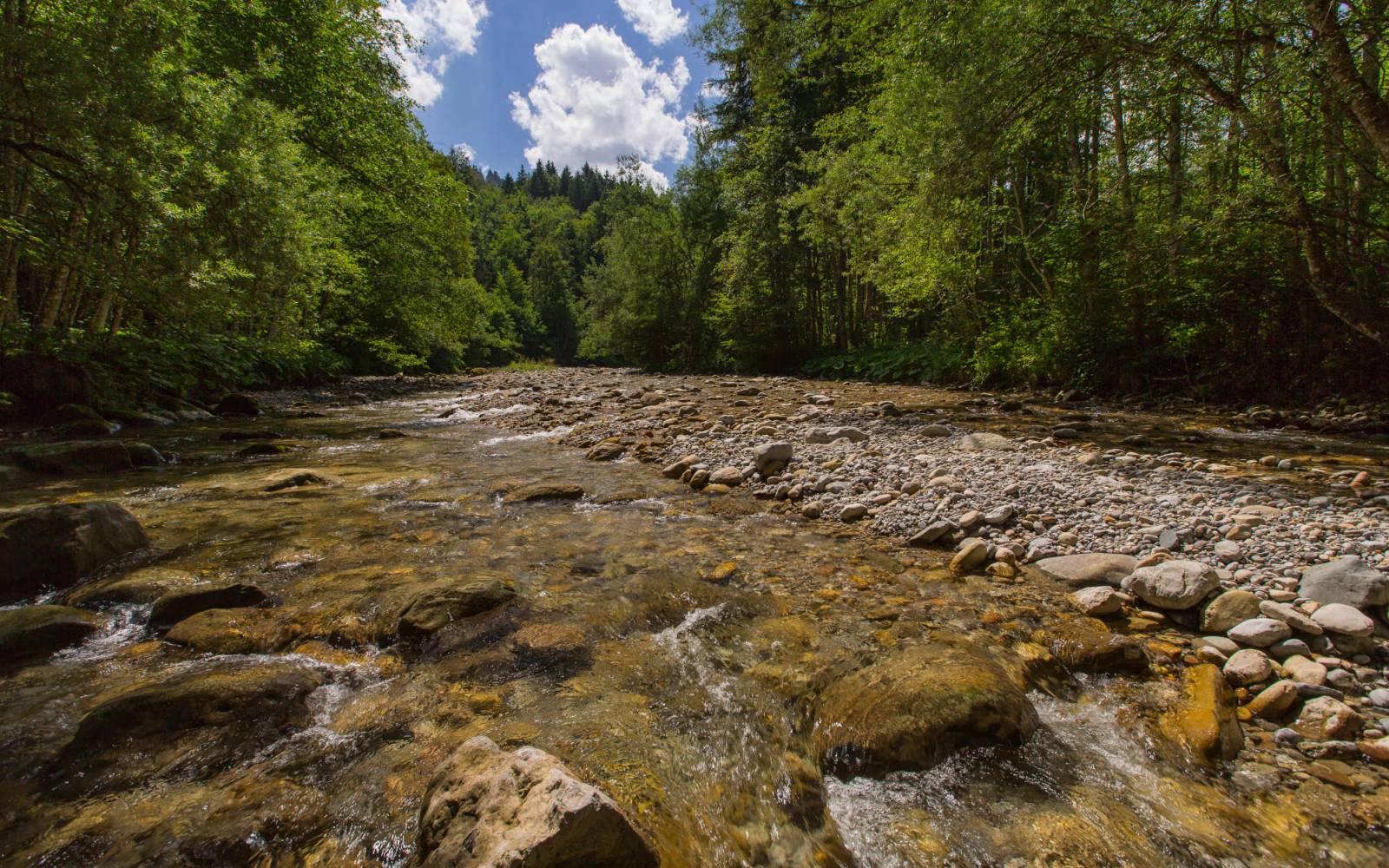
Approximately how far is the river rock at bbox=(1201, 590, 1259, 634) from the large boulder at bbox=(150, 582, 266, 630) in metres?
5.65

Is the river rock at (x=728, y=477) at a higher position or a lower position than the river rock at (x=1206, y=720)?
higher

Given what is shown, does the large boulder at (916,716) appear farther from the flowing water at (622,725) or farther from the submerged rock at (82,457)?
the submerged rock at (82,457)

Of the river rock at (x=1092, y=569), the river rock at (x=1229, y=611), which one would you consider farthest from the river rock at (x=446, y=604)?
the river rock at (x=1229, y=611)

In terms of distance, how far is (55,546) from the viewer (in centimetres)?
358

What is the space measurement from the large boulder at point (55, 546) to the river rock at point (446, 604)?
2400mm

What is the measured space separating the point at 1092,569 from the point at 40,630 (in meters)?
6.19

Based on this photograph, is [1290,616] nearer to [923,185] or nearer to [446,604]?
[446,604]

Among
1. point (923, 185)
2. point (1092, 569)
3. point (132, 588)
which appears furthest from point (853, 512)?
point (923, 185)

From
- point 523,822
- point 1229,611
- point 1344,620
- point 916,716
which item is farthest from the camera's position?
point 1229,611

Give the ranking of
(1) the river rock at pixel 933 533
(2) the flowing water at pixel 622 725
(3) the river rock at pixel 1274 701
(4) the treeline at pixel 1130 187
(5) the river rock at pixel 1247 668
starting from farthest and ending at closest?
(4) the treeline at pixel 1130 187, (1) the river rock at pixel 933 533, (5) the river rock at pixel 1247 668, (3) the river rock at pixel 1274 701, (2) the flowing water at pixel 622 725

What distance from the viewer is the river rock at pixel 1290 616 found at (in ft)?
8.86

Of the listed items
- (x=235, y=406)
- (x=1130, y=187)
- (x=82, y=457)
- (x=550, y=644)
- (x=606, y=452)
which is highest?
(x=1130, y=187)

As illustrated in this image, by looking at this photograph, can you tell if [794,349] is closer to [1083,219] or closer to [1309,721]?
[1083,219]

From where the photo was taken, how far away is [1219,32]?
6.36m
